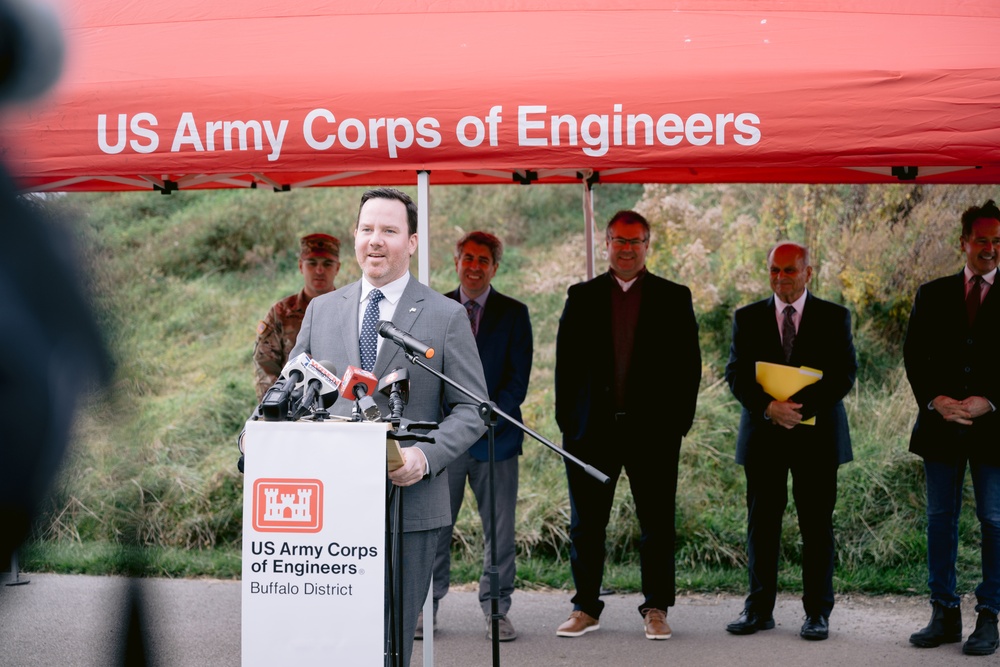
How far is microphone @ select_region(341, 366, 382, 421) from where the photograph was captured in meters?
3.33

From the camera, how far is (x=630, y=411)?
5.95 m

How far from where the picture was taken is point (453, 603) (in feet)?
22.4

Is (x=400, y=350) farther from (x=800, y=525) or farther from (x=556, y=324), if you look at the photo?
(x=556, y=324)

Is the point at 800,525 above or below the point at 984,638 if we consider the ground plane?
above

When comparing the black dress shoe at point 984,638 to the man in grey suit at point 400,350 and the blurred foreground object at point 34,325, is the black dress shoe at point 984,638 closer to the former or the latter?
the man in grey suit at point 400,350

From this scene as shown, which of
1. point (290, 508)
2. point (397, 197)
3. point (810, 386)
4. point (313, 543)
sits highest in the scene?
point (397, 197)

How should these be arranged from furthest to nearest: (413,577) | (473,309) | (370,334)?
(473,309) → (370,334) → (413,577)

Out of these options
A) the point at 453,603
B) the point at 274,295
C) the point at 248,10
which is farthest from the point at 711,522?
the point at 274,295

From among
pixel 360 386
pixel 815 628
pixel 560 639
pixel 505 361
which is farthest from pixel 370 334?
pixel 815 628

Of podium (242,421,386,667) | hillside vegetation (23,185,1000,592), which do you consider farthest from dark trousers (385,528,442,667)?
hillside vegetation (23,185,1000,592)

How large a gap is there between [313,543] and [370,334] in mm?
802

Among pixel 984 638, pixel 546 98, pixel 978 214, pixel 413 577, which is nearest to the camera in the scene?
pixel 413 577

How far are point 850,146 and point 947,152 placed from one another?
1.32 ft

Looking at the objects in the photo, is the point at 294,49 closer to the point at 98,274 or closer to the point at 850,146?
the point at 850,146
